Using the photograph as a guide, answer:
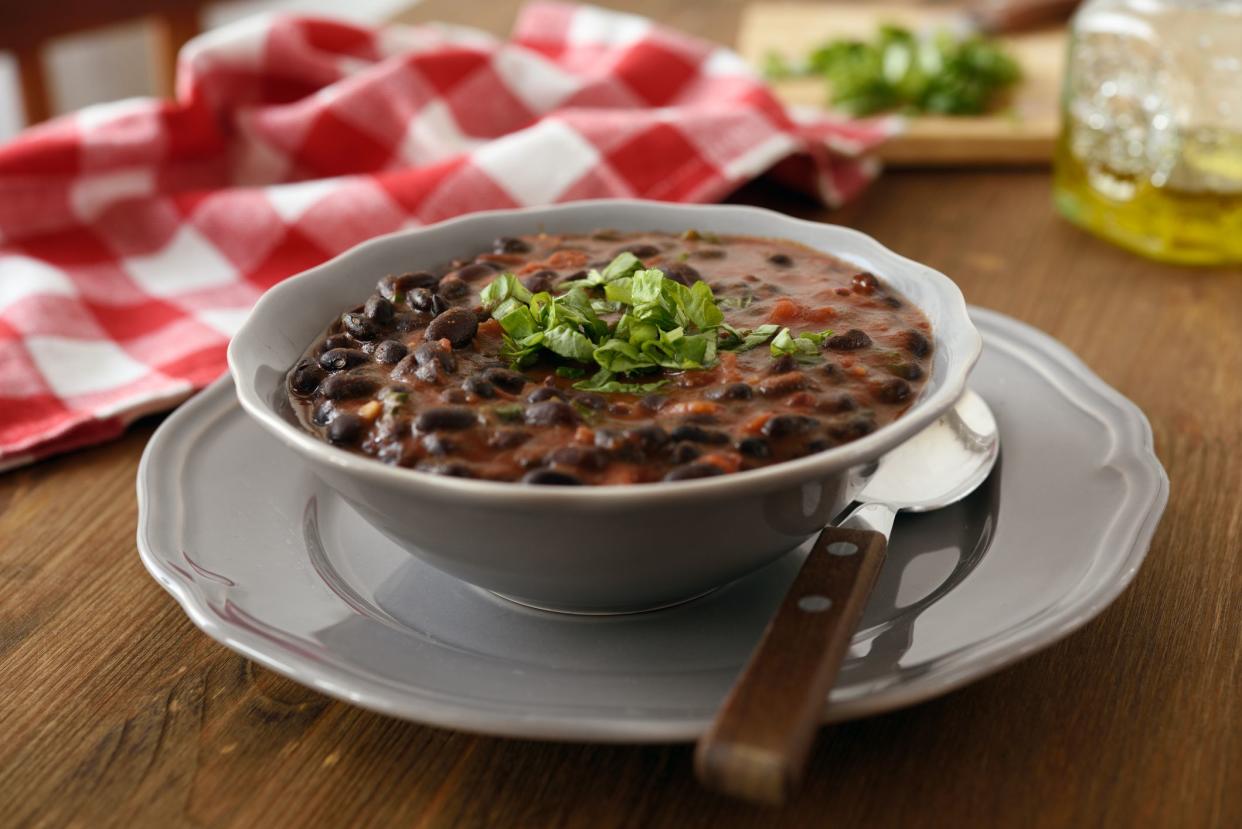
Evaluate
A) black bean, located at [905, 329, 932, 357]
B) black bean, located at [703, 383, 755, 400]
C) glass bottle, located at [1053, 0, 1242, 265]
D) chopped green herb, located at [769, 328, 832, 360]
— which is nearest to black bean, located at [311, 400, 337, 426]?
black bean, located at [703, 383, 755, 400]

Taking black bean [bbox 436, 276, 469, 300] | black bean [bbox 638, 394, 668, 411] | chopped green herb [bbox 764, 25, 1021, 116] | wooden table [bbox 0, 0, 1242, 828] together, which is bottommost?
chopped green herb [bbox 764, 25, 1021, 116]

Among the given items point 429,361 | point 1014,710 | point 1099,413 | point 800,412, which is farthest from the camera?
point 1099,413

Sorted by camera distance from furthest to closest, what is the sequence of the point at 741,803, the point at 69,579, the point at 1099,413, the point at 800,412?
the point at 1099,413
the point at 69,579
the point at 800,412
the point at 741,803

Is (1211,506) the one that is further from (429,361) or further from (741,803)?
(429,361)

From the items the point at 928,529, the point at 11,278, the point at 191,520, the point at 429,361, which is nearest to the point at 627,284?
the point at 429,361

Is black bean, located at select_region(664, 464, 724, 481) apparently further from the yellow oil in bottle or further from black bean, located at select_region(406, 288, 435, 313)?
the yellow oil in bottle

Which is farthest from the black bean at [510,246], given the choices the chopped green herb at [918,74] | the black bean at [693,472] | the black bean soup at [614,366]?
the chopped green herb at [918,74]
